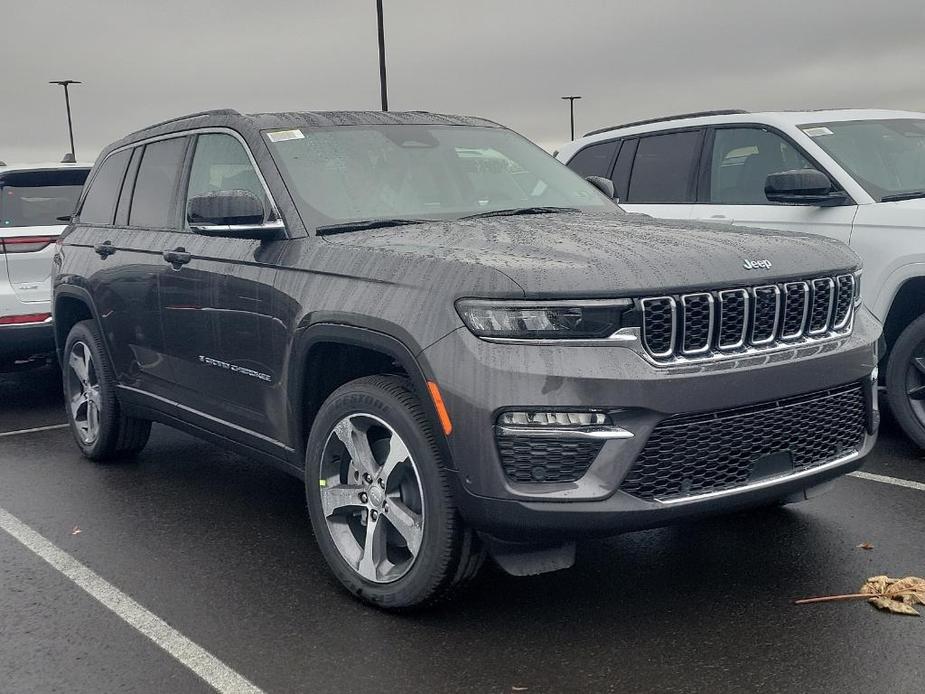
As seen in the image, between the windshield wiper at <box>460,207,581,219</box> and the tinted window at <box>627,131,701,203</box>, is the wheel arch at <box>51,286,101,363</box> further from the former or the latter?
the tinted window at <box>627,131,701,203</box>

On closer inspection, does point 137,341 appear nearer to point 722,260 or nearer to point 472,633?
point 472,633

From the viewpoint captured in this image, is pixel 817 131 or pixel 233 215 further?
pixel 817 131

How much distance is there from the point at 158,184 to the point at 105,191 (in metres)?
0.87

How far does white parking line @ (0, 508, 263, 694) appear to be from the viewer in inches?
143

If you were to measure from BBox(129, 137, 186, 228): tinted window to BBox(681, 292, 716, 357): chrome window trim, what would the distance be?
9.78ft

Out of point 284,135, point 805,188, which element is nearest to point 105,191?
point 284,135

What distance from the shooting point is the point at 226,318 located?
16.1ft

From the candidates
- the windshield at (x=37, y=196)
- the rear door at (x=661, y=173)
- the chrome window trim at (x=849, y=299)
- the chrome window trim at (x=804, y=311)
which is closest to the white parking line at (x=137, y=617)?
the chrome window trim at (x=804, y=311)

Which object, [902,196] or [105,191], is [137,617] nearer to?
[105,191]

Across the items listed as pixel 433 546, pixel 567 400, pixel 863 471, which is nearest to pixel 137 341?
pixel 433 546

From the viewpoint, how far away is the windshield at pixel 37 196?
8.72 meters

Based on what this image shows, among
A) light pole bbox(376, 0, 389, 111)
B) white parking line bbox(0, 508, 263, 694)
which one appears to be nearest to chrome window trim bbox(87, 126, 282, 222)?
white parking line bbox(0, 508, 263, 694)

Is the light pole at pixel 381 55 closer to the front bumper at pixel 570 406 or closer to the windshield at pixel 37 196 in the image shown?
the windshield at pixel 37 196

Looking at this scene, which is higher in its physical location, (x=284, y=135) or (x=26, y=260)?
(x=284, y=135)
